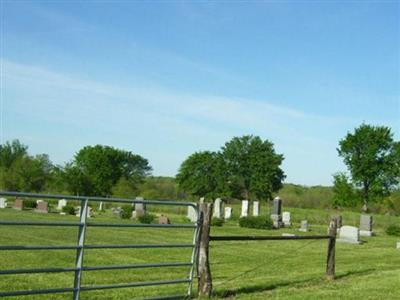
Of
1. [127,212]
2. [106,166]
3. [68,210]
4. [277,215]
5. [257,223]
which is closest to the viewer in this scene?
[257,223]

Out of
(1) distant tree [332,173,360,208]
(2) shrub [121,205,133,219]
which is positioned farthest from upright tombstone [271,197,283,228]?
(1) distant tree [332,173,360,208]

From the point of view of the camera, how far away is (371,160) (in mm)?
68688

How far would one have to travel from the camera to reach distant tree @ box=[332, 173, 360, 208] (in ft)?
227

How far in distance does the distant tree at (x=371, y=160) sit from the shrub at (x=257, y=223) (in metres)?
32.6

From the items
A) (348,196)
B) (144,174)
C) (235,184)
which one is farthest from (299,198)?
(144,174)

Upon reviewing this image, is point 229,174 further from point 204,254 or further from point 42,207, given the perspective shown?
point 204,254

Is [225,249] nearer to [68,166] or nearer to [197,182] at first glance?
[68,166]

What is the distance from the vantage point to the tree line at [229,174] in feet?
227

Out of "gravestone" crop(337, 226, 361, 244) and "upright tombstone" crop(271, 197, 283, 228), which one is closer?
"gravestone" crop(337, 226, 361, 244)

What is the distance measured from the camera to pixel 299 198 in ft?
298

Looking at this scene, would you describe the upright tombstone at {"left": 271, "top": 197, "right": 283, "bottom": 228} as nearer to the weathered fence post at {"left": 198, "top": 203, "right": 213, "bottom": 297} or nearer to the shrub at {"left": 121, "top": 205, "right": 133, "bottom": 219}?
the shrub at {"left": 121, "top": 205, "right": 133, "bottom": 219}

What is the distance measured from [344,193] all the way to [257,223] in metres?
32.8

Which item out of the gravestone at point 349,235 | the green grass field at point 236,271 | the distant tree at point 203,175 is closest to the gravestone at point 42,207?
the green grass field at point 236,271

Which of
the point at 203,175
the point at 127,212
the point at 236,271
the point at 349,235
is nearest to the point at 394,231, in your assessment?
the point at 349,235
